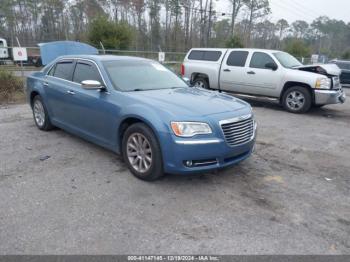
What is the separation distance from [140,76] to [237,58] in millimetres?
5998

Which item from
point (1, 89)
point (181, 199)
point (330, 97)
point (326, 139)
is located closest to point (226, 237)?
point (181, 199)

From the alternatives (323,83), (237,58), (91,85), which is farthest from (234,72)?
(91,85)

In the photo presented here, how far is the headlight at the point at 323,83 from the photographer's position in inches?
342

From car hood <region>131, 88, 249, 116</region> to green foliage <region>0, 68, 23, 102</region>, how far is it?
7.63 meters

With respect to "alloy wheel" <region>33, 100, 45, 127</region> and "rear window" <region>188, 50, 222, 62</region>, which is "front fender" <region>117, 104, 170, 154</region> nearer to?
"alloy wheel" <region>33, 100, 45, 127</region>

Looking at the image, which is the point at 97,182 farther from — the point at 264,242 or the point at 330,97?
the point at 330,97

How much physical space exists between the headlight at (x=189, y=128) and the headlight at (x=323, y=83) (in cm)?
619

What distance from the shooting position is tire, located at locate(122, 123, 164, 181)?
3.93 metres

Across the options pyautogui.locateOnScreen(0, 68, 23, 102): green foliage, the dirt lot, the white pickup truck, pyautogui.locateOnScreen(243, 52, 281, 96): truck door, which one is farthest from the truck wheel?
pyautogui.locateOnScreen(0, 68, 23, 102): green foliage

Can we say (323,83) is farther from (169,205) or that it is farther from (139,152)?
(169,205)

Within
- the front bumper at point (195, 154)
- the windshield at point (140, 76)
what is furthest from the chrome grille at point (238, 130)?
the windshield at point (140, 76)

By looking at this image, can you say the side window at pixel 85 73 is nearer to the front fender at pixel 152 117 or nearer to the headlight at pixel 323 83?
the front fender at pixel 152 117

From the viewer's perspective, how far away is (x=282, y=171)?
4719 millimetres

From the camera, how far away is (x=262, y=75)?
954 cm
